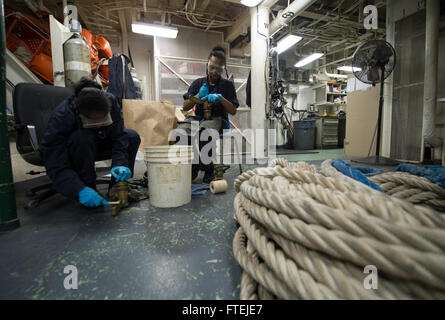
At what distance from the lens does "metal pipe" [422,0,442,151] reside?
2430 mm

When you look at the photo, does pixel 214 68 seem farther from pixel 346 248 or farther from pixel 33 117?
pixel 346 248

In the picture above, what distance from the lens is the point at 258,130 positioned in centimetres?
326

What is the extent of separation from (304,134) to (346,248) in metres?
5.37

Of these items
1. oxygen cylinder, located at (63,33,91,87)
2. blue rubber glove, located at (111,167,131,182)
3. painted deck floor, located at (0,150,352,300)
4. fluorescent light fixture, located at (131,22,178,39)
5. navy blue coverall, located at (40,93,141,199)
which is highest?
fluorescent light fixture, located at (131,22,178,39)

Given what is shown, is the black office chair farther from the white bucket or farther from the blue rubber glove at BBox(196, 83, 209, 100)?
the blue rubber glove at BBox(196, 83, 209, 100)

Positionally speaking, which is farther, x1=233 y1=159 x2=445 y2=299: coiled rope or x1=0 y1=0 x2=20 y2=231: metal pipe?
x1=0 y1=0 x2=20 y2=231: metal pipe

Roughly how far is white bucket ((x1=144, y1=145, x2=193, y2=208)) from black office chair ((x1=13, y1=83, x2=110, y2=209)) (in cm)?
50

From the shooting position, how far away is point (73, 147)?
3.60ft

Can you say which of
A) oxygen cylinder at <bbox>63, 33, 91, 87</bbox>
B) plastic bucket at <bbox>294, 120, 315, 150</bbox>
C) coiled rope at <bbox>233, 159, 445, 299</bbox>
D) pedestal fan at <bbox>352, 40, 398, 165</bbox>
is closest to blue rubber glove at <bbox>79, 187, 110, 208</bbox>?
coiled rope at <bbox>233, 159, 445, 299</bbox>

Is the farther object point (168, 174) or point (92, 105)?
point (168, 174)

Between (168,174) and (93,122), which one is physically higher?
(93,122)

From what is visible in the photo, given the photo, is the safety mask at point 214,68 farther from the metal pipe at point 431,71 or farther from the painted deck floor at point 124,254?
the metal pipe at point 431,71

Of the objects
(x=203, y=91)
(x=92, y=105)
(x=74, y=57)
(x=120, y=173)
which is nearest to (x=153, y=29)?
(x=74, y=57)

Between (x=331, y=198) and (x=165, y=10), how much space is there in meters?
4.83
